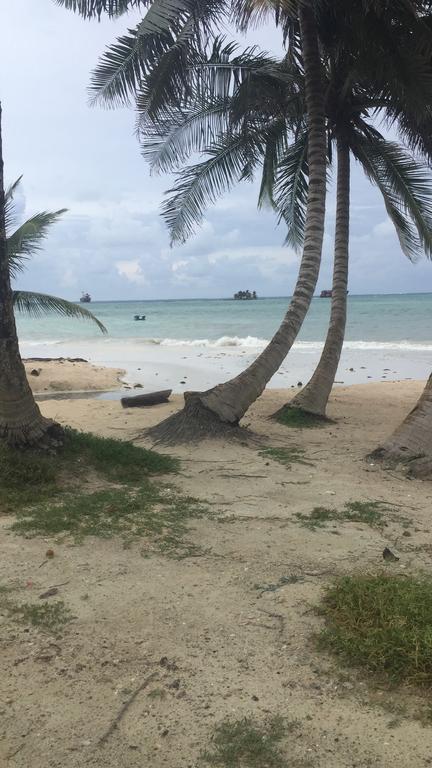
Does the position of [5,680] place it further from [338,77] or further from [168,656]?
[338,77]

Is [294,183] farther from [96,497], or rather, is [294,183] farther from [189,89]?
[96,497]

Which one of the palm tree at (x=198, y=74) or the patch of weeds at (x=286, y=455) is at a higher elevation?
the palm tree at (x=198, y=74)

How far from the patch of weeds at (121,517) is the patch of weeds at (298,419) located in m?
3.93

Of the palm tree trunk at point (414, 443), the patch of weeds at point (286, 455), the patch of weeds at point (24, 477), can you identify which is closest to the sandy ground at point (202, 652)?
the patch of weeds at point (24, 477)

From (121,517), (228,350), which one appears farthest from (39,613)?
(228,350)

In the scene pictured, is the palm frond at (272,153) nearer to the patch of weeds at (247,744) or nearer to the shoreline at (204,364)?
the shoreline at (204,364)

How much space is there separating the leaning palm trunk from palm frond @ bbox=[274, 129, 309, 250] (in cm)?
237

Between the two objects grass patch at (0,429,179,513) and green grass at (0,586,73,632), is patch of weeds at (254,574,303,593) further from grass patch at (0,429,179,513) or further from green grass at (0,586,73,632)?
grass patch at (0,429,179,513)

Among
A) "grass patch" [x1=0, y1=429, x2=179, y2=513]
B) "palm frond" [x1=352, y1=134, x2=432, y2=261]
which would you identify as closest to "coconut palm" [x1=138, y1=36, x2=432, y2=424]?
"palm frond" [x1=352, y1=134, x2=432, y2=261]

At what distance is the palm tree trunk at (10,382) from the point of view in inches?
213

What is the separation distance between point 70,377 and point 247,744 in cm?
1431

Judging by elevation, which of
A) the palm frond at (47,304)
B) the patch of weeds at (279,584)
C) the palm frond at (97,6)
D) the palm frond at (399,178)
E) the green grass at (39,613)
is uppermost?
the palm frond at (97,6)

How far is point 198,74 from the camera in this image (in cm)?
911

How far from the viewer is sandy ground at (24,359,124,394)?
15219 mm
